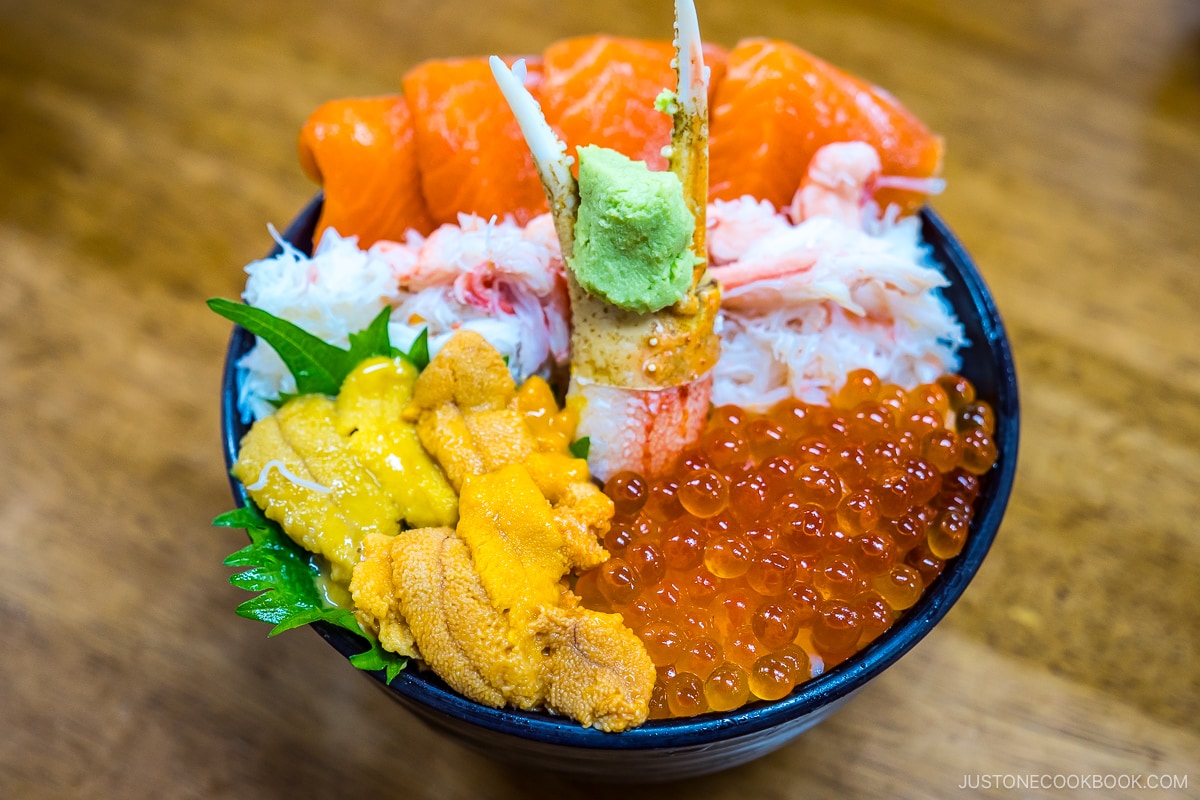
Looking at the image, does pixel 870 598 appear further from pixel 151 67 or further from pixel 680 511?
pixel 151 67

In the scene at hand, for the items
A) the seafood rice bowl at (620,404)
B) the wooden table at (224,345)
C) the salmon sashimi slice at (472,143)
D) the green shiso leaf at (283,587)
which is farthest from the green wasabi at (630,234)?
the wooden table at (224,345)

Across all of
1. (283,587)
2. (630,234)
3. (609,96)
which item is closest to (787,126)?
(609,96)

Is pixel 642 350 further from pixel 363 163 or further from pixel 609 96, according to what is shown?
pixel 363 163

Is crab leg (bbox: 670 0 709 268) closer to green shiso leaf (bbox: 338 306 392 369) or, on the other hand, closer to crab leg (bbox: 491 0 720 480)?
crab leg (bbox: 491 0 720 480)

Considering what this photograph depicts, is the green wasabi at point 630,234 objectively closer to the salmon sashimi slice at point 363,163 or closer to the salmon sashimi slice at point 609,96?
the salmon sashimi slice at point 609,96

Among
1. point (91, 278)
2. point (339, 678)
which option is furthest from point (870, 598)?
point (91, 278)

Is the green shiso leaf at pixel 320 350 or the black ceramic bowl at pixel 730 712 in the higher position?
the green shiso leaf at pixel 320 350
